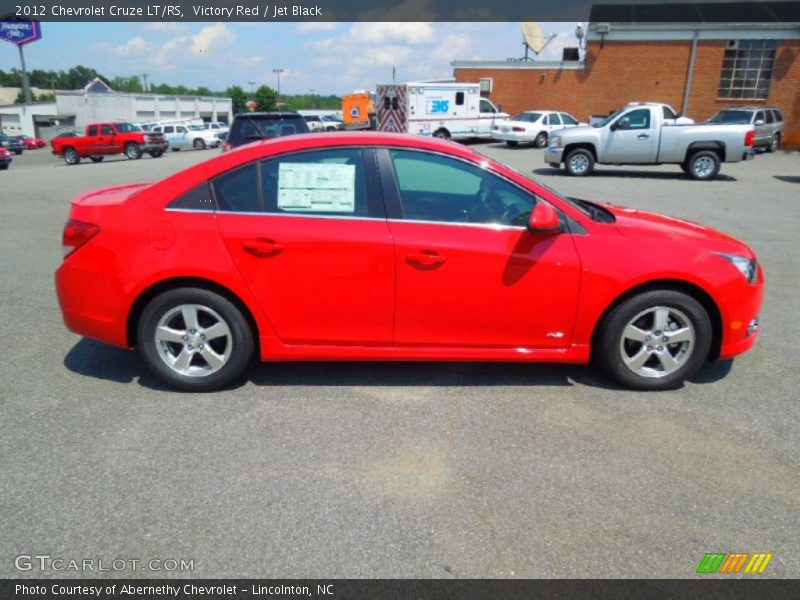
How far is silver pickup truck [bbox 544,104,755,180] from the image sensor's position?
630 inches

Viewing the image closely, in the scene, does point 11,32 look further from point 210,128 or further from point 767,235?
point 767,235

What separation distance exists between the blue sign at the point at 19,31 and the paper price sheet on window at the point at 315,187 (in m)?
66.7

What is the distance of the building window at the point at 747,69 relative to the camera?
100 ft

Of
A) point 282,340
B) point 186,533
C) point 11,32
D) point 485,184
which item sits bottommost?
point 186,533

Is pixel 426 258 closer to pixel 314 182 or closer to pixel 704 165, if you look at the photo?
pixel 314 182

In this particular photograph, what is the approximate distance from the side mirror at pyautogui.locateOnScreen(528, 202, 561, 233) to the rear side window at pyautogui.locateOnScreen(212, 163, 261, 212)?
1733mm

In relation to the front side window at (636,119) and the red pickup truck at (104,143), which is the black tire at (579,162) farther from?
the red pickup truck at (104,143)

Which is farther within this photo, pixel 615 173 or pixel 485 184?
pixel 615 173

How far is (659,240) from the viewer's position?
3.76m

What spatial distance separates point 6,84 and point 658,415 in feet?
535

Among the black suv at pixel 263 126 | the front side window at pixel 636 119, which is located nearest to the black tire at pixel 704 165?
the front side window at pixel 636 119

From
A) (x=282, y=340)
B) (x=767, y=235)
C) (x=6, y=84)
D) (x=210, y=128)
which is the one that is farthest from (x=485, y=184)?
(x=6, y=84)

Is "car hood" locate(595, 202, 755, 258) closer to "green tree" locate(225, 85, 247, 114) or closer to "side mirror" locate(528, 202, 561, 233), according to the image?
"side mirror" locate(528, 202, 561, 233)
